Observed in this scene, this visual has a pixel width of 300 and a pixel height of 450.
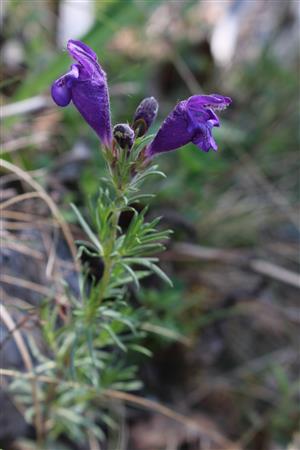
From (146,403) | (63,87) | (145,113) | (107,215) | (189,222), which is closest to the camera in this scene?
(63,87)

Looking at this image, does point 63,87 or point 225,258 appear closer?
point 63,87

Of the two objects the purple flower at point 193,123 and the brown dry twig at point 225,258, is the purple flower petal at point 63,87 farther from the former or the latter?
the brown dry twig at point 225,258

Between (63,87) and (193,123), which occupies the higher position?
(63,87)

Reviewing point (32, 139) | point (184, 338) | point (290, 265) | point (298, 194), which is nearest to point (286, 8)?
point (298, 194)

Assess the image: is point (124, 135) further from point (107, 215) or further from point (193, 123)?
point (107, 215)

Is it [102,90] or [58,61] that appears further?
[58,61]

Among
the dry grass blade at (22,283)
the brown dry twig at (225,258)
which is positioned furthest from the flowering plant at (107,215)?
the brown dry twig at (225,258)

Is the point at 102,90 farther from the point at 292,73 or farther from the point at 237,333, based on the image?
the point at 292,73

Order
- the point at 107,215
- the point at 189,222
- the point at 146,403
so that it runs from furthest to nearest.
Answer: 1. the point at 189,222
2. the point at 146,403
3. the point at 107,215

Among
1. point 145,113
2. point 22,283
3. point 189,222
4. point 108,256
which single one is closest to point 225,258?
point 189,222
